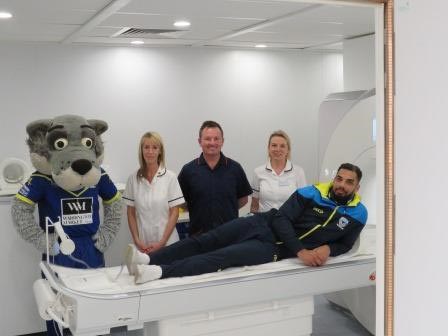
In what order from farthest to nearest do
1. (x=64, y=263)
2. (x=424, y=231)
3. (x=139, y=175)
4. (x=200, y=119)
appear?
1. (x=200, y=119)
2. (x=139, y=175)
3. (x=64, y=263)
4. (x=424, y=231)

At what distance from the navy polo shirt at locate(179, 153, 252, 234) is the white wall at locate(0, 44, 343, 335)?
20.5 inches

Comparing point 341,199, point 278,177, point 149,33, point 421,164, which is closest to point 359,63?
point 278,177

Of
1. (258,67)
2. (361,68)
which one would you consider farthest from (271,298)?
(258,67)

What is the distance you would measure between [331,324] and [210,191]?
1.13m

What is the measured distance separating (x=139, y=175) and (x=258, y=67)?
1.95 meters

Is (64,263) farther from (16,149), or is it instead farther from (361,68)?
(361,68)

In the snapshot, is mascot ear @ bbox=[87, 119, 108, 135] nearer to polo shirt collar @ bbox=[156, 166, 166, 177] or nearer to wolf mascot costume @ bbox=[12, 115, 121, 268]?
wolf mascot costume @ bbox=[12, 115, 121, 268]

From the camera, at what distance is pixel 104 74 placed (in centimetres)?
421

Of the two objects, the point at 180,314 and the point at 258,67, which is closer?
the point at 180,314

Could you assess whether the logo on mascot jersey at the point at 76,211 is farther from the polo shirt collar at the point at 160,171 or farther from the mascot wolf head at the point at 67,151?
the polo shirt collar at the point at 160,171

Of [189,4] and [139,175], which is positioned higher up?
[189,4]

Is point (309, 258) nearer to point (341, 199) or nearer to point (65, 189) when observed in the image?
point (341, 199)

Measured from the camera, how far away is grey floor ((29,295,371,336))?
337 centimetres

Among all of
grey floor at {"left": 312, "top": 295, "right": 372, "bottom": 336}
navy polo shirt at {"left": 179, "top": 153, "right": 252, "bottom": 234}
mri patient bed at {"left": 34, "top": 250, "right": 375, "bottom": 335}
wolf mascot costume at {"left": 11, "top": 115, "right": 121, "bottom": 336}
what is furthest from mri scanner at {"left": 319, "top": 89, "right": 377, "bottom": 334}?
wolf mascot costume at {"left": 11, "top": 115, "right": 121, "bottom": 336}
